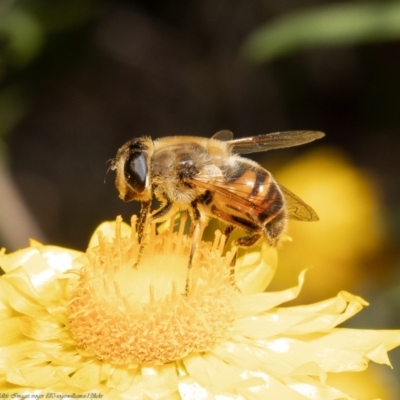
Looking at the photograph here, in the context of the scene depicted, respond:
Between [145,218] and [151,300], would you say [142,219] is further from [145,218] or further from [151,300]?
[151,300]

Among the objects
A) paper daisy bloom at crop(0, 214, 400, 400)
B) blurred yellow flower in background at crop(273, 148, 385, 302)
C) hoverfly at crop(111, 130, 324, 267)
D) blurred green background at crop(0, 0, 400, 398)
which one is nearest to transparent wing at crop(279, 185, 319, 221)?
hoverfly at crop(111, 130, 324, 267)

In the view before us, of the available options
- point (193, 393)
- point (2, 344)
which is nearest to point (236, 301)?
point (193, 393)

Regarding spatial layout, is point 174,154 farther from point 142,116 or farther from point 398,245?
point 142,116

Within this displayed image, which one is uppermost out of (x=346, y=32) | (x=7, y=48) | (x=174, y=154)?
(x=7, y=48)

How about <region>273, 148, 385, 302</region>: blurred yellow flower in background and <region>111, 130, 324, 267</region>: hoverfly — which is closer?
<region>111, 130, 324, 267</region>: hoverfly

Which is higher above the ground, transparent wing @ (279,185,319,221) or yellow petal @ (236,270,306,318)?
transparent wing @ (279,185,319,221)

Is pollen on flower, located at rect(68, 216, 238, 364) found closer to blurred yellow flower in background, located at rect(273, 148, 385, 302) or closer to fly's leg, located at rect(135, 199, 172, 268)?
fly's leg, located at rect(135, 199, 172, 268)
